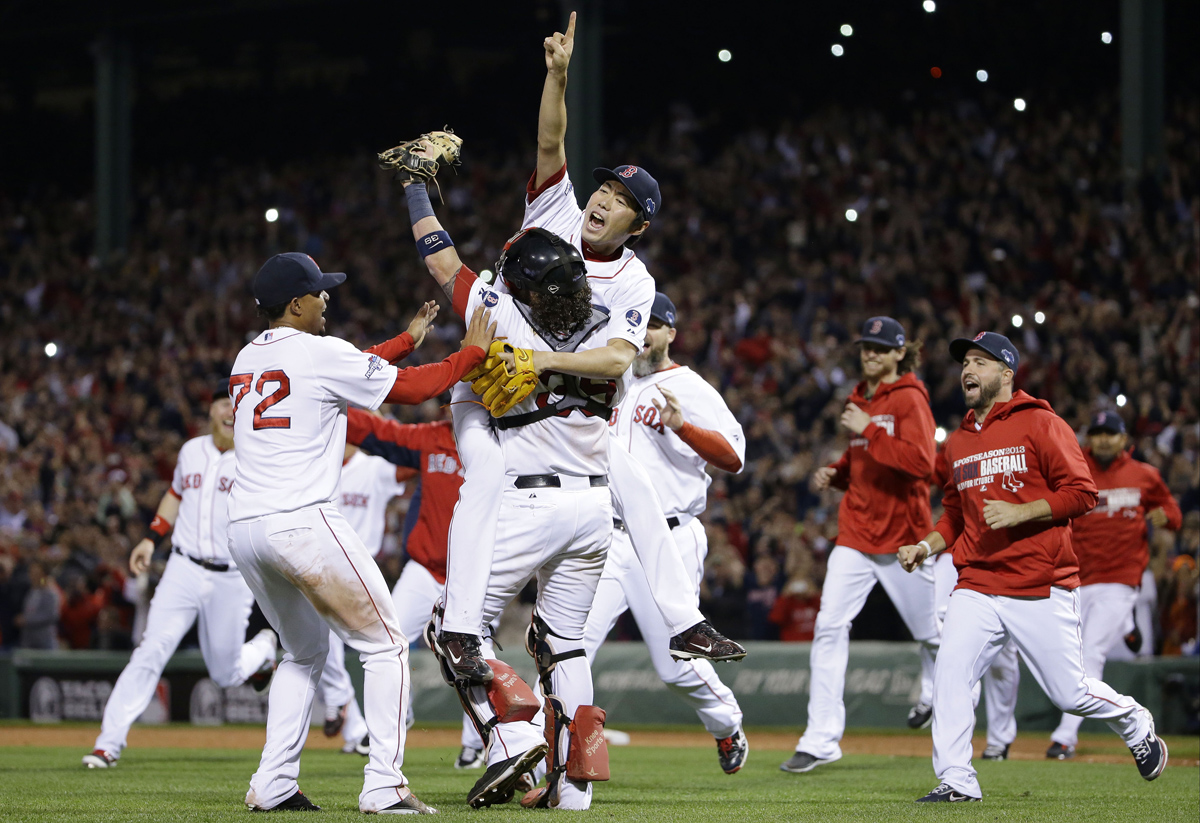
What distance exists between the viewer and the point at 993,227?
1883cm

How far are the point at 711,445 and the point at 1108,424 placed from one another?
4804 millimetres

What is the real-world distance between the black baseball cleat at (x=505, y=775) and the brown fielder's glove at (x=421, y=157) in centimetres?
261

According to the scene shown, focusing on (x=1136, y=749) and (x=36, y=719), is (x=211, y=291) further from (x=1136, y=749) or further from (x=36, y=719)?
(x=1136, y=749)

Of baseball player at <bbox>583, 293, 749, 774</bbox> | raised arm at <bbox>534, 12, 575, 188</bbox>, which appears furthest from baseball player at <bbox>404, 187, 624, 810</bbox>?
baseball player at <bbox>583, 293, 749, 774</bbox>

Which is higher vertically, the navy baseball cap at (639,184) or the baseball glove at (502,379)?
the navy baseball cap at (639,184)

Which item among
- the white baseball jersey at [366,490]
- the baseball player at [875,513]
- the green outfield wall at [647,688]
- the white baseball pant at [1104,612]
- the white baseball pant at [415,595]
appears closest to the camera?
the baseball player at [875,513]

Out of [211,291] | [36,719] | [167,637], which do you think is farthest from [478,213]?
[167,637]

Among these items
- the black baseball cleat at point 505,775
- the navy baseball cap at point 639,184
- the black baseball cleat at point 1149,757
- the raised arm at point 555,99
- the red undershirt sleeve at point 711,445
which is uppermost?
the raised arm at point 555,99

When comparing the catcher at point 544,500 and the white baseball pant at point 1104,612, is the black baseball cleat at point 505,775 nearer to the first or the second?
the catcher at point 544,500

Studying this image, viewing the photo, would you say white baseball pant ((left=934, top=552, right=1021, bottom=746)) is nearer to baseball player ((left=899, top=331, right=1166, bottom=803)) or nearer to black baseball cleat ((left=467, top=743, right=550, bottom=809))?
baseball player ((left=899, top=331, right=1166, bottom=803))

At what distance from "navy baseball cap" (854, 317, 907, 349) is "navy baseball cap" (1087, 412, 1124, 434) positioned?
100 inches

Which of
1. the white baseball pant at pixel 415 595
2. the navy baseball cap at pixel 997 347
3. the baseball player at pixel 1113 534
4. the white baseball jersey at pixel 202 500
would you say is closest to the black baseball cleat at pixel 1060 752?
the baseball player at pixel 1113 534

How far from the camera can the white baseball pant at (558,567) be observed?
6023mm

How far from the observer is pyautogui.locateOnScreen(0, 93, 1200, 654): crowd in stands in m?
15.7
